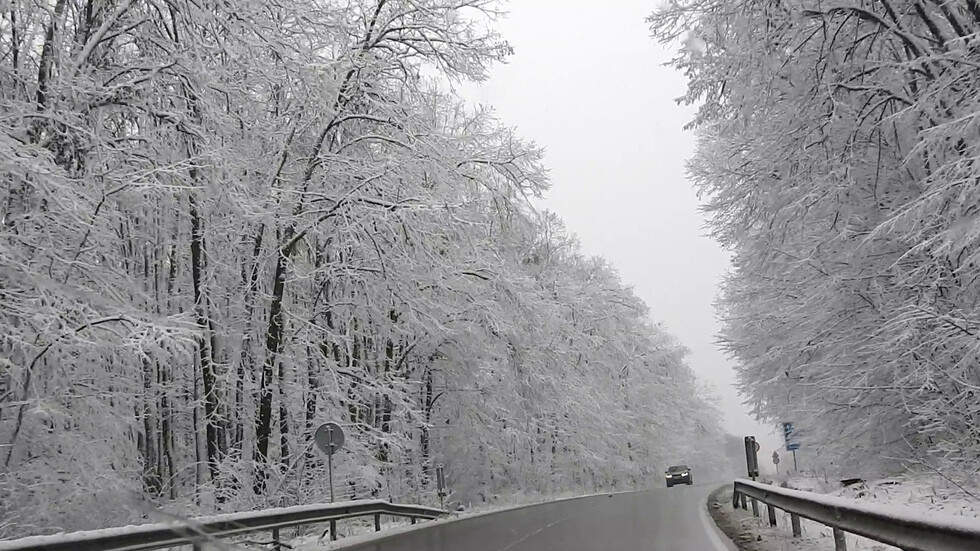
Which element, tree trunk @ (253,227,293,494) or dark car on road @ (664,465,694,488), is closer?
tree trunk @ (253,227,293,494)

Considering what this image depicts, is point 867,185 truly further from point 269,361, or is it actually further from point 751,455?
point 269,361

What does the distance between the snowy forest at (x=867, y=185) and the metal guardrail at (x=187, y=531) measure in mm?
8791

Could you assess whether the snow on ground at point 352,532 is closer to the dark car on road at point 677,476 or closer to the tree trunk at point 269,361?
the tree trunk at point 269,361

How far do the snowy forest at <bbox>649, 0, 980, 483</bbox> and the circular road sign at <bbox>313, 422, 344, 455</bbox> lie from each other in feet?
29.2

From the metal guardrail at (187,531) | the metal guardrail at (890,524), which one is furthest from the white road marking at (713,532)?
the metal guardrail at (187,531)

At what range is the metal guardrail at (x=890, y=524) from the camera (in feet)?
14.9

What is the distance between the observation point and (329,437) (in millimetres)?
14133

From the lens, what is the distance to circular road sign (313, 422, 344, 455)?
14141 mm

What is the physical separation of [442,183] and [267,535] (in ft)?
27.6

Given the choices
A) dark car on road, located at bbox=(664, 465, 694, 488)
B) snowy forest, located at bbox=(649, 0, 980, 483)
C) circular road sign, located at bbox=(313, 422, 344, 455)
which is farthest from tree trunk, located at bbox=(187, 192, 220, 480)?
dark car on road, located at bbox=(664, 465, 694, 488)

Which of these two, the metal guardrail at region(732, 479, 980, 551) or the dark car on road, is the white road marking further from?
the dark car on road

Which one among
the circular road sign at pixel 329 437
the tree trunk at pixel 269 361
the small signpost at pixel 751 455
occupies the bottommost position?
the small signpost at pixel 751 455

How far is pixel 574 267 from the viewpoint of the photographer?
44219 mm

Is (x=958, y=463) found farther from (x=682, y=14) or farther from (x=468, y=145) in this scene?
(x=468, y=145)
